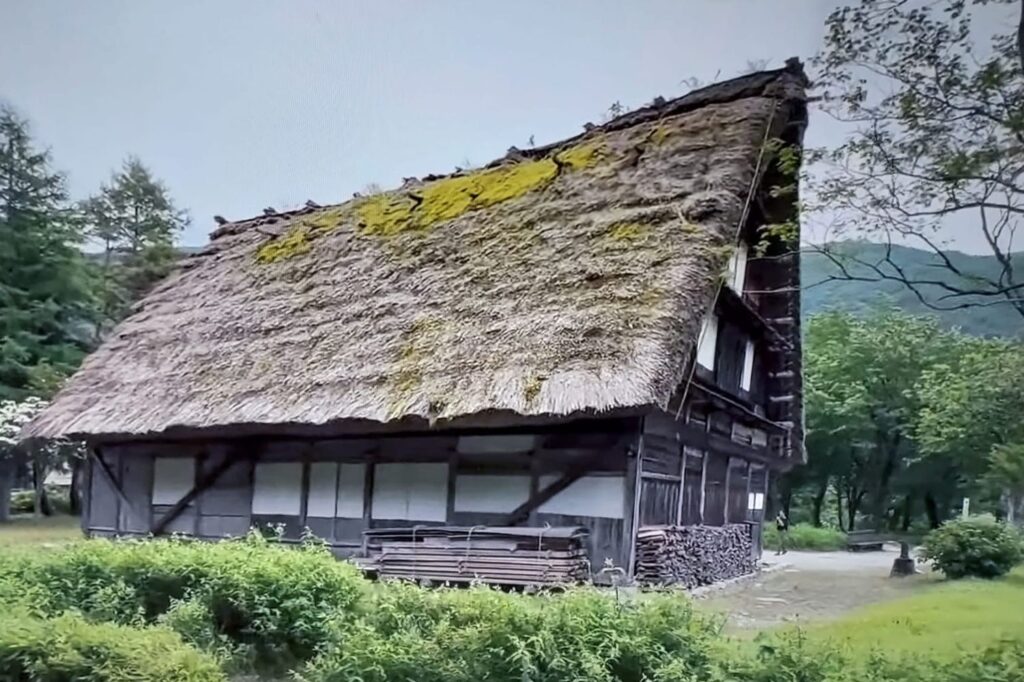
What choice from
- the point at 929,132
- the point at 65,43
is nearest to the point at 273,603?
the point at 929,132

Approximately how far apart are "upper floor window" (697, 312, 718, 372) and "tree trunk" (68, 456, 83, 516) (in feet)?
28.6

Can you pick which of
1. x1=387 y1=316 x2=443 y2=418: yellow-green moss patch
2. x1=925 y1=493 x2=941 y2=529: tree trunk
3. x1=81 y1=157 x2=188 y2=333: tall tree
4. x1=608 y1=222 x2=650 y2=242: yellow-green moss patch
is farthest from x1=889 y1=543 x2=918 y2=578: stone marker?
x1=81 y1=157 x2=188 y2=333: tall tree

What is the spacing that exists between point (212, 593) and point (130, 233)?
7873 millimetres

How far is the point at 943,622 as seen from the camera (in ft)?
A: 8.77

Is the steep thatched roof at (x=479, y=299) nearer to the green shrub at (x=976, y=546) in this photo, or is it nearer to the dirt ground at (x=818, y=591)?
the dirt ground at (x=818, y=591)

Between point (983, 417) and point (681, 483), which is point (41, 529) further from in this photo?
point (983, 417)

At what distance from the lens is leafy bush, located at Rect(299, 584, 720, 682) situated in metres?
2.21

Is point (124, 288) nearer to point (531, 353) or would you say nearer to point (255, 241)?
point (255, 241)

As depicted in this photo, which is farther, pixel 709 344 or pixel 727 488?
pixel 727 488

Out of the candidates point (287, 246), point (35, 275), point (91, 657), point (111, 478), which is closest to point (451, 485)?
point (91, 657)

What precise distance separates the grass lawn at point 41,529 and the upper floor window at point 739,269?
648cm

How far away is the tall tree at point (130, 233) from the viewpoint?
8.70 meters

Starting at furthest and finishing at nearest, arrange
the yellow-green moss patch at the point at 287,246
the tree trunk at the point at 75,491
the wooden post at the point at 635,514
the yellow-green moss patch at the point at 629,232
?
the tree trunk at the point at 75,491 → the yellow-green moss patch at the point at 287,246 → the yellow-green moss patch at the point at 629,232 → the wooden post at the point at 635,514

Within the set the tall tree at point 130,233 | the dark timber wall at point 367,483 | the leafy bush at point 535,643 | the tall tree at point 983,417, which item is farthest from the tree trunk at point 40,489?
the tall tree at point 983,417
